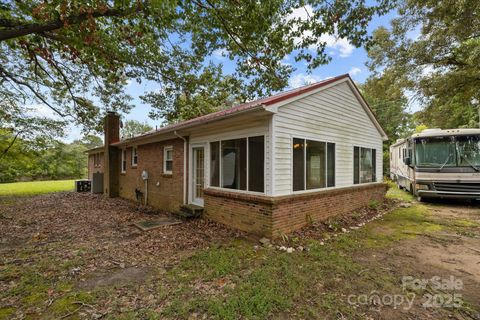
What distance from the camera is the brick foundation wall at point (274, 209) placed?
5487 millimetres

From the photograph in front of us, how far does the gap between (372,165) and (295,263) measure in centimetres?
756

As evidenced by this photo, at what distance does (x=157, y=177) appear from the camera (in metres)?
9.88

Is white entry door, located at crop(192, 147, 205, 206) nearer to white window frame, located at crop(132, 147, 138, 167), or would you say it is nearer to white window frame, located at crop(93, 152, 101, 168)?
white window frame, located at crop(132, 147, 138, 167)

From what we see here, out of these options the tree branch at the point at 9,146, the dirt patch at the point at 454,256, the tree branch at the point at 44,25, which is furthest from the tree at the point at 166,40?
the dirt patch at the point at 454,256

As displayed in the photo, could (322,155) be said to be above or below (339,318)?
above

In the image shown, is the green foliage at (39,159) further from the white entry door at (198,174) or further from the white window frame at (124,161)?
the white entry door at (198,174)

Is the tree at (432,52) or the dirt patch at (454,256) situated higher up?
the tree at (432,52)

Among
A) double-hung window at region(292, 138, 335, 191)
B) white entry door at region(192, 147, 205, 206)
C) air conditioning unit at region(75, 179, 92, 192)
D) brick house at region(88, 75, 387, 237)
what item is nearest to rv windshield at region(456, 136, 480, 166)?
brick house at region(88, 75, 387, 237)

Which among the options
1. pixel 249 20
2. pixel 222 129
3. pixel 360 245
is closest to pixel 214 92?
pixel 222 129

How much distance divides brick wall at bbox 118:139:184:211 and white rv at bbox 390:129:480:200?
9.96 meters

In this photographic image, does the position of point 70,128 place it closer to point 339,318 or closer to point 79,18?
point 79,18

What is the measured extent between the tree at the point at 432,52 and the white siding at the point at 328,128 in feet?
11.9

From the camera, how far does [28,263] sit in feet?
14.4

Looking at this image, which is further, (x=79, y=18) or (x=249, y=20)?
(x=249, y=20)
